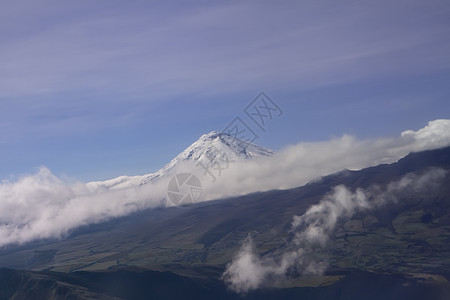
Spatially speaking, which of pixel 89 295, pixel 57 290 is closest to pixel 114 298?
pixel 89 295

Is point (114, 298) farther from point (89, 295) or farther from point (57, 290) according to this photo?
point (57, 290)
